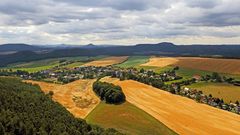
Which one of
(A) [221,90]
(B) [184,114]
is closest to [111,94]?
(B) [184,114]

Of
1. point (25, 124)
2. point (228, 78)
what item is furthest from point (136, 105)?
point (228, 78)

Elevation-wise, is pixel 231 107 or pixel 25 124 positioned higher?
pixel 25 124

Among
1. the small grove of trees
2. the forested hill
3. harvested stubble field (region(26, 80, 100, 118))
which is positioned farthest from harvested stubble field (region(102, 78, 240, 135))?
the forested hill

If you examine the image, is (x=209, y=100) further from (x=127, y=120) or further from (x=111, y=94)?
(x=127, y=120)

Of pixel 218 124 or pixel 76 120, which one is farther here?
pixel 218 124

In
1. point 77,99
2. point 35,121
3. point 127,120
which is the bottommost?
point 77,99

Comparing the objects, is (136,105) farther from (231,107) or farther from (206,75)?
(206,75)
